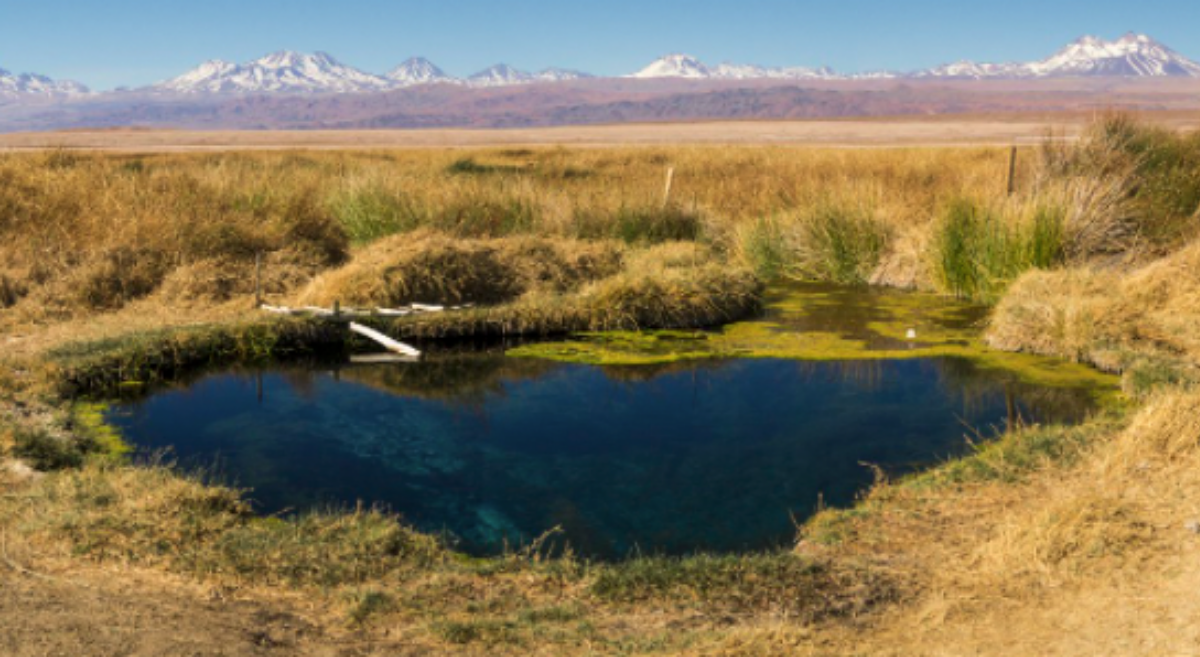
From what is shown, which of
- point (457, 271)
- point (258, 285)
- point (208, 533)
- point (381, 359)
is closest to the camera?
point (208, 533)

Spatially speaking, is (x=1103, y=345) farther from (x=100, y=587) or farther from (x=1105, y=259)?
(x=100, y=587)

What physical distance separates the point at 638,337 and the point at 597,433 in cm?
343

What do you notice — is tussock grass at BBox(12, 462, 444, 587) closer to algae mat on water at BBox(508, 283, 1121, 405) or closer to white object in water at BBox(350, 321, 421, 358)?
white object in water at BBox(350, 321, 421, 358)

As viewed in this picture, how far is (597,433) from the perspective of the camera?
9312mm

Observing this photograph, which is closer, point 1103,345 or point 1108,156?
point 1103,345

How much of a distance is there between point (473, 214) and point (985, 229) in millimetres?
7862

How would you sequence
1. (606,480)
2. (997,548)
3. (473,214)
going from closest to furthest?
1. (997,548)
2. (606,480)
3. (473,214)

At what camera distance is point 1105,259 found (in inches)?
561

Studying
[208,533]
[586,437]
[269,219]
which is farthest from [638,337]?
[208,533]

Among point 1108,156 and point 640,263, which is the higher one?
point 1108,156

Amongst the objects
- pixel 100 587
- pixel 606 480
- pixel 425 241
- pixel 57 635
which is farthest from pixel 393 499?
pixel 425 241

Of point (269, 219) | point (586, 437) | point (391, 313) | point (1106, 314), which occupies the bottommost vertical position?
point (586, 437)

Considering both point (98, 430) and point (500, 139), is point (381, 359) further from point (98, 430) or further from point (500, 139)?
point (500, 139)

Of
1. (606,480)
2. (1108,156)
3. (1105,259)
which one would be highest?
(1108,156)
